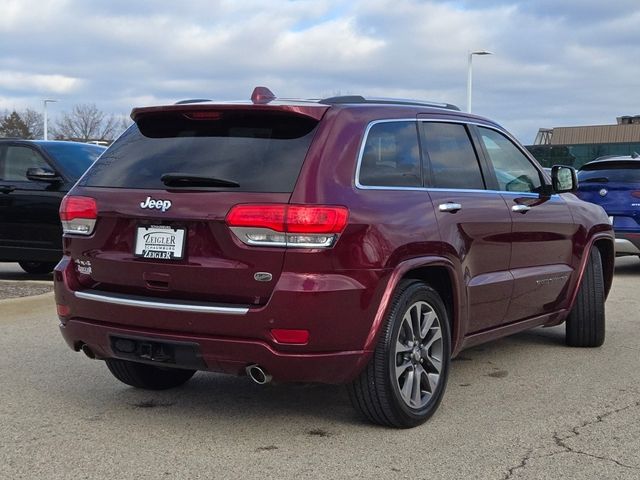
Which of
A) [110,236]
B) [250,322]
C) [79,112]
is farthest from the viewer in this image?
[79,112]

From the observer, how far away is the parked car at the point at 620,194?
1091 cm

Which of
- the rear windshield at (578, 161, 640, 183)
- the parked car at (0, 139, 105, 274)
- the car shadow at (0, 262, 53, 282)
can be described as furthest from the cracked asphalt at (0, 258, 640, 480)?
the rear windshield at (578, 161, 640, 183)

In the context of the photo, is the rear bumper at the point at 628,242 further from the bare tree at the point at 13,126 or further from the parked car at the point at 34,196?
the bare tree at the point at 13,126

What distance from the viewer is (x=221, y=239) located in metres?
3.98

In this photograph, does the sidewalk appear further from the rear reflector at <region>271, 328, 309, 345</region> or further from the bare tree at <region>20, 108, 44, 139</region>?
the bare tree at <region>20, 108, 44, 139</region>

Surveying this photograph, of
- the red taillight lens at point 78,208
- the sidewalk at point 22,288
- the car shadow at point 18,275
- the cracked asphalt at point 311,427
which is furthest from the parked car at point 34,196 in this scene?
the red taillight lens at point 78,208

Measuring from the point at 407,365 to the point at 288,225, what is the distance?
114 centimetres

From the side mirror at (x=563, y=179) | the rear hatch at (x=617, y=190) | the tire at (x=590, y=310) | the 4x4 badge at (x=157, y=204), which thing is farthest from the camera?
the rear hatch at (x=617, y=190)

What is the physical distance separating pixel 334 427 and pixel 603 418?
1.56 m

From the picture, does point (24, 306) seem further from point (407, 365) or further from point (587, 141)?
point (587, 141)

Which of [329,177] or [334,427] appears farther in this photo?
[334,427]

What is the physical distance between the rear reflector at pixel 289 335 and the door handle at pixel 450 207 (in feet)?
4.00

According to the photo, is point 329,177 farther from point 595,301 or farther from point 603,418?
point 595,301

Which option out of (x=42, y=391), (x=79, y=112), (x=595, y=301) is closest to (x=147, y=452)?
(x=42, y=391)
